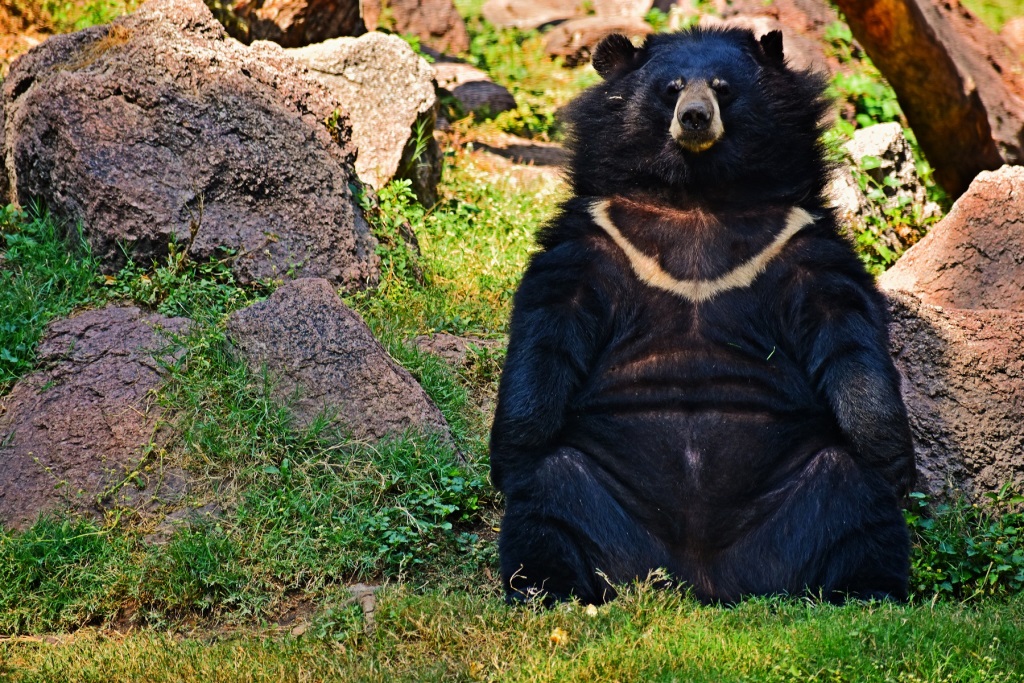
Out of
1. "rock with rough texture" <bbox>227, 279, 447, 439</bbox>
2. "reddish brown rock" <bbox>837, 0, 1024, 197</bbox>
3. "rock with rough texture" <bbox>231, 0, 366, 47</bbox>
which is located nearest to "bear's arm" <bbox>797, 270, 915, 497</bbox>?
"rock with rough texture" <bbox>227, 279, 447, 439</bbox>

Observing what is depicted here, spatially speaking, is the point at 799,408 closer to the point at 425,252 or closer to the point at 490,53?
the point at 425,252

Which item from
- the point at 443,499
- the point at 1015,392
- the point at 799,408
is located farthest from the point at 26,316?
the point at 1015,392

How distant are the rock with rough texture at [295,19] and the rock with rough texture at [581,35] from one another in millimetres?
4247

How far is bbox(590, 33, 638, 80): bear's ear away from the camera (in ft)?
15.8

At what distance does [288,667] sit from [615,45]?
2618 millimetres

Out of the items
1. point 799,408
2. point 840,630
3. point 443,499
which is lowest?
point 443,499

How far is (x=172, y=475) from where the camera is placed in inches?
200

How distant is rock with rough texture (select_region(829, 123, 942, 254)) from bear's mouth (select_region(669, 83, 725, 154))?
3.44m

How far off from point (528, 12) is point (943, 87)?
773 cm

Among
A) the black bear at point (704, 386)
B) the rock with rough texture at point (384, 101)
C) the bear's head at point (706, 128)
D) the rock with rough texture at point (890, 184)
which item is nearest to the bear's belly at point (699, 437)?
the black bear at point (704, 386)

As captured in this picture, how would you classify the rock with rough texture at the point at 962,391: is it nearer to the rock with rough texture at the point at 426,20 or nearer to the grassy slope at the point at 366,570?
the grassy slope at the point at 366,570

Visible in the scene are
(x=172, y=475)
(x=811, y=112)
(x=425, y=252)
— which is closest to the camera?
(x=811, y=112)

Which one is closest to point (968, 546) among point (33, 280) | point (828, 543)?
point (828, 543)

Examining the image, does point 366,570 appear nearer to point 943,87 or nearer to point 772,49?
point 772,49
